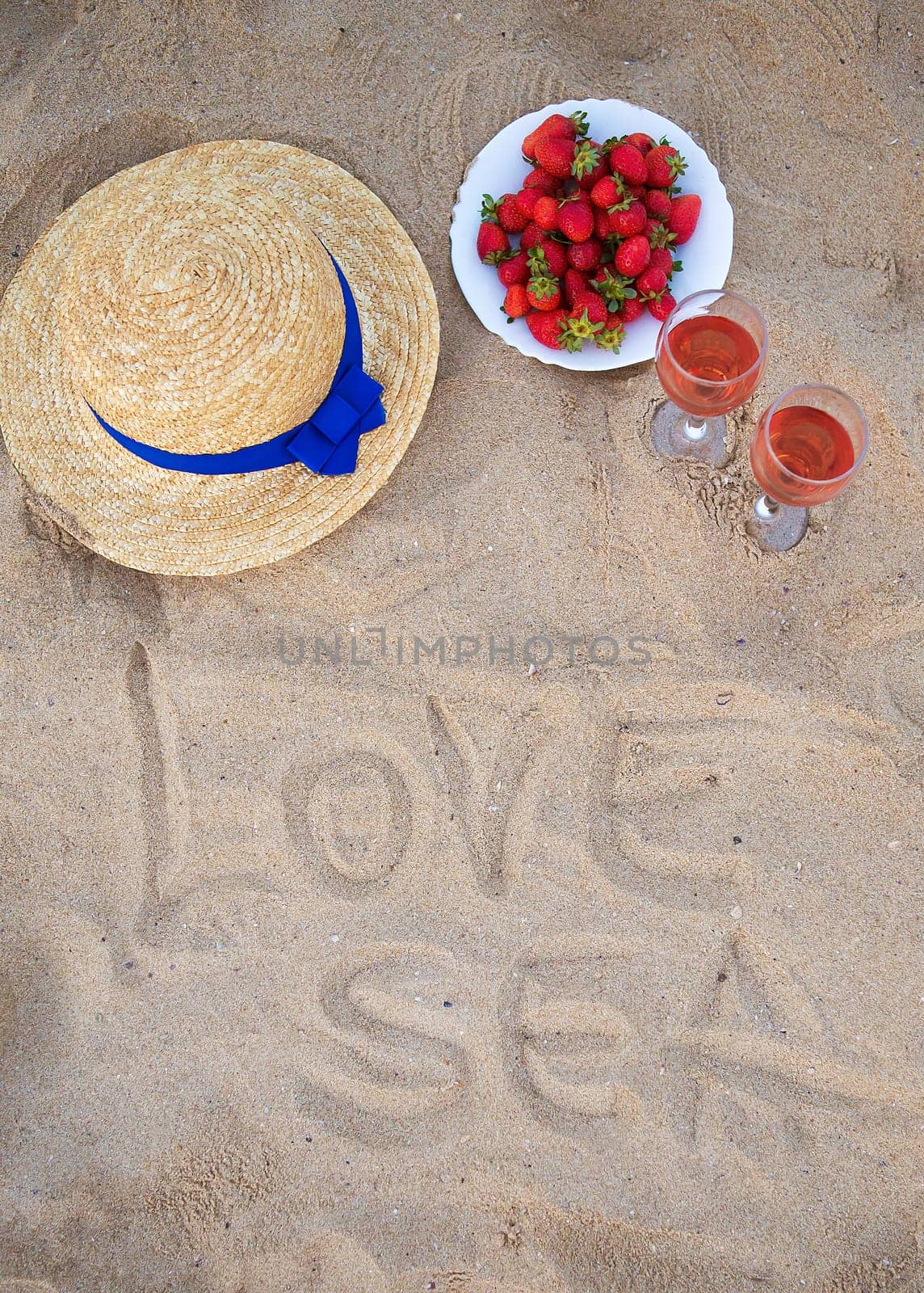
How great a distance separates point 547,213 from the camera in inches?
72.6

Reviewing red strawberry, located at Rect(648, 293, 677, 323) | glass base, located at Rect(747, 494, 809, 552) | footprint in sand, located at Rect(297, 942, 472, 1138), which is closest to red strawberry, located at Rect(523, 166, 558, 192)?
red strawberry, located at Rect(648, 293, 677, 323)

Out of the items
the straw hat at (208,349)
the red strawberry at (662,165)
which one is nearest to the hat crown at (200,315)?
the straw hat at (208,349)

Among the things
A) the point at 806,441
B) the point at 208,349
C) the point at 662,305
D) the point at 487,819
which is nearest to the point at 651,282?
the point at 662,305

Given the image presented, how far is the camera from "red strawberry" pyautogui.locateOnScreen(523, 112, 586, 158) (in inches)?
75.4

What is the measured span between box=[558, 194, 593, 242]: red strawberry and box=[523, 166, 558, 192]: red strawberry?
0.09 meters

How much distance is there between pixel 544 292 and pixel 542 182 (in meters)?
0.26

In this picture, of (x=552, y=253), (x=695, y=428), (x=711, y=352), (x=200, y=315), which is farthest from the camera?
(x=695, y=428)

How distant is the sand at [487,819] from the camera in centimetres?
186

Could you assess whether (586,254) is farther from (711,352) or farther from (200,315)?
(200,315)

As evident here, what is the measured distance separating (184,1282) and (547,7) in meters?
3.12

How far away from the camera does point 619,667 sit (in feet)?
6.59

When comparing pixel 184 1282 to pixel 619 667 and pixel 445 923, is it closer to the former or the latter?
pixel 445 923

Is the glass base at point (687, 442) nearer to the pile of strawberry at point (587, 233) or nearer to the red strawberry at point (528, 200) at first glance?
the pile of strawberry at point (587, 233)

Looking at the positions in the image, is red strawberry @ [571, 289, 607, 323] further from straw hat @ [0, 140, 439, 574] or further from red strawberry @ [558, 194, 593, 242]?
straw hat @ [0, 140, 439, 574]
